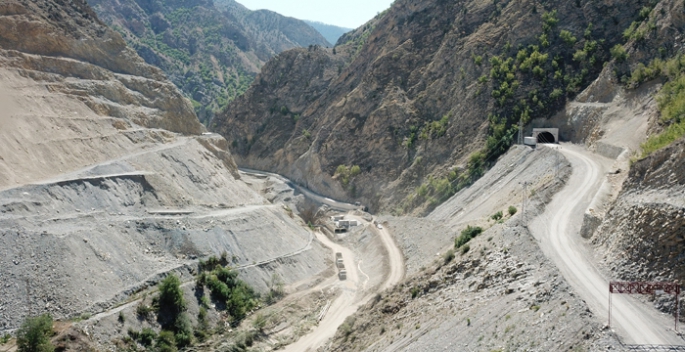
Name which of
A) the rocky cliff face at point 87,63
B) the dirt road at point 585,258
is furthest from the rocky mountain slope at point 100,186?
the dirt road at point 585,258

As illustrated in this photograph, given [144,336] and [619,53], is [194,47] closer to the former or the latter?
[619,53]

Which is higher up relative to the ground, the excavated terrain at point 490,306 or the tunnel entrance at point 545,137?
the tunnel entrance at point 545,137

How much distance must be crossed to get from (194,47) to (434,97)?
399 feet

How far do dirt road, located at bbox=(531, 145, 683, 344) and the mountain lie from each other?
11069 centimetres

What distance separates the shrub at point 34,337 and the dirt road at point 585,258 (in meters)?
21.7

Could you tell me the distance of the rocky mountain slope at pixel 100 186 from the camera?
97.1 ft

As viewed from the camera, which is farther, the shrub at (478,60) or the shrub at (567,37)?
the shrub at (478,60)

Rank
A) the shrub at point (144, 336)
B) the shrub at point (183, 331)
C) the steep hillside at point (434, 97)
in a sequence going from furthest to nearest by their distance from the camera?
the steep hillside at point (434, 97) < the shrub at point (183, 331) < the shrub at point (144, 336)

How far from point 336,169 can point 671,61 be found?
133 ft

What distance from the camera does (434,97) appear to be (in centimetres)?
7081

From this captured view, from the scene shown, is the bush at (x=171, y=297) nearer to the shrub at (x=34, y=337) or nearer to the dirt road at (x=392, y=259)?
the shrub at (x=34, y=337)

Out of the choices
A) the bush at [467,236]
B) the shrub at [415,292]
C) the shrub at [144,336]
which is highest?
the bush at [467,236]

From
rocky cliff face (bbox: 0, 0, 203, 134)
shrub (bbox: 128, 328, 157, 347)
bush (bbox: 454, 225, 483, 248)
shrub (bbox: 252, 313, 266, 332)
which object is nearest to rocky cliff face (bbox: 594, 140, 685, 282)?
bush (bbox: 454, 225, 483, 248)

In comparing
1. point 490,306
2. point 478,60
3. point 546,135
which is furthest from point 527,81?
point 490,306
